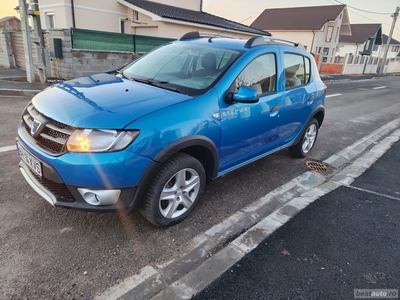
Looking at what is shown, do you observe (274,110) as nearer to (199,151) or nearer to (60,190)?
(199,151)

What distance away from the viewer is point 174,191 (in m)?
2.72

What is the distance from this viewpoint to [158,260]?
240 cm

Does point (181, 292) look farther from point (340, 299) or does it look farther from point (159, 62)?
point (159, 62)

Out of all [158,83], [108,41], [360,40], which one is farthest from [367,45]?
[158,83]

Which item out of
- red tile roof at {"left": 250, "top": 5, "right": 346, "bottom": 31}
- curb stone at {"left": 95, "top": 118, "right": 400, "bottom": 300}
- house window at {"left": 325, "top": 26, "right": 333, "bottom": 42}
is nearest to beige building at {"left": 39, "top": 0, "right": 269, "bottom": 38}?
curb stone at {"left": 95, "top": 118, "right": 400, "bottom": 300}

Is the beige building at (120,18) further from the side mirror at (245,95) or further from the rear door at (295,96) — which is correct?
the side mirror at (245,95)

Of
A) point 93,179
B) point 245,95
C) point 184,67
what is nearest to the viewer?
point 93,179

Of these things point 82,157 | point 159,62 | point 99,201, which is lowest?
point 99,201

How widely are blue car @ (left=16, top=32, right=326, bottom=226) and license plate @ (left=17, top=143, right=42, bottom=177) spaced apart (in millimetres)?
13

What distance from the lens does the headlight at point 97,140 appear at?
2217 mm

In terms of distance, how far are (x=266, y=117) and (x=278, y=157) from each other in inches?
68.8

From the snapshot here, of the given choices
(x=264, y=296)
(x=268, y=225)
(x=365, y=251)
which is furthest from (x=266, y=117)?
(x=264, y=296)

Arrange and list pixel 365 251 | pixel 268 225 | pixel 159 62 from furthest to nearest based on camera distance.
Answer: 1. pixel 159 62
2. pixel 268 225
3. pixel 365 251

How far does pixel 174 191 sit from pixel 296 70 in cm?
266
